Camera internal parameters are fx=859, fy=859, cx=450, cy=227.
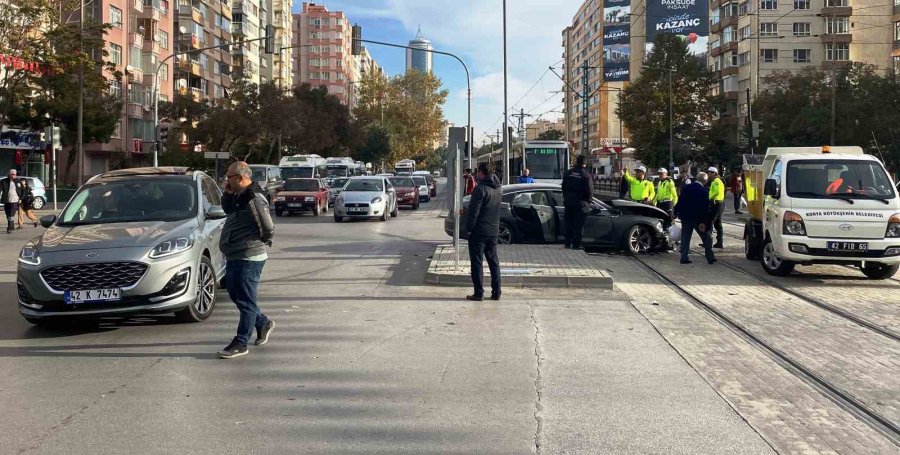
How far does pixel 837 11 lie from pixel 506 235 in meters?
65.1

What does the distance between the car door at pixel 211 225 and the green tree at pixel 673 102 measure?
192 ft

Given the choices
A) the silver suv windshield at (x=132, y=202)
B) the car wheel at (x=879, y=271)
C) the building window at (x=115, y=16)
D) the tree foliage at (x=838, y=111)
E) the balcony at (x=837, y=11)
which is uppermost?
the balcony at (x=837, y=11)

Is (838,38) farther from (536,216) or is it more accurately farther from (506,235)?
(506,235)

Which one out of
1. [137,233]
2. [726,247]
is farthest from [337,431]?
[726,247]

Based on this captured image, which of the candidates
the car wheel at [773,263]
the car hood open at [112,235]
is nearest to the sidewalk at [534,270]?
the car wheel at [773,263]

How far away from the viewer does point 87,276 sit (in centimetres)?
812

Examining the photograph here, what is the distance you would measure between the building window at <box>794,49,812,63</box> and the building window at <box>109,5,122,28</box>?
5467 cm

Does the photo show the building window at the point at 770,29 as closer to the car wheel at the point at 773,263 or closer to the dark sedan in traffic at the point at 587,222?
the dark sedan in traffic at the point at 587,222

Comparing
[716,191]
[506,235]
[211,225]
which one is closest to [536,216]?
[506,235]

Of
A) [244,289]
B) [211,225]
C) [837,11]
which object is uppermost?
[837,11]

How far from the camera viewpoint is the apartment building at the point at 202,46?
71.1 metres

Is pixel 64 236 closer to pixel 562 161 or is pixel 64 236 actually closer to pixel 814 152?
pixel 814 152

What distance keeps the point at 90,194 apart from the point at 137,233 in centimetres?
153

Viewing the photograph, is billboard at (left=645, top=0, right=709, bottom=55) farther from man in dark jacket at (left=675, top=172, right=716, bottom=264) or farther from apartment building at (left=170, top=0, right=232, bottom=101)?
man in dark jacket at (left=675, top=172, right=716, bottom=264)
